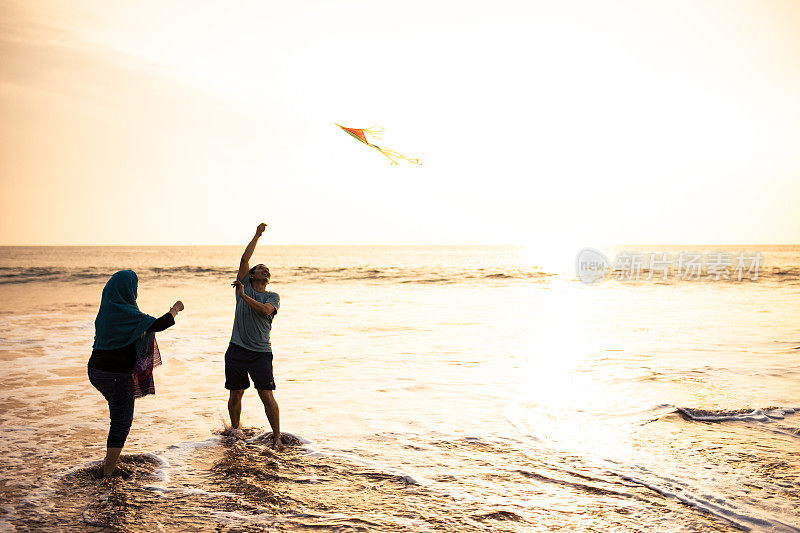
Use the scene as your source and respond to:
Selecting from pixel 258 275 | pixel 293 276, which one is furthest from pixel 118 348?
pixel 293 276

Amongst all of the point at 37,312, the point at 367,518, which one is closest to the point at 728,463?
the point at 367,518

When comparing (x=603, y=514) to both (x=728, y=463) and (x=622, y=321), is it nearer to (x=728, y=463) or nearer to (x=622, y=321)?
(x=728, y=463)

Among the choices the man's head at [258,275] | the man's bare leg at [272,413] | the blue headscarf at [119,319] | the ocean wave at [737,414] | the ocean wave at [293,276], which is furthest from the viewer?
the ocean wave at [293,276]

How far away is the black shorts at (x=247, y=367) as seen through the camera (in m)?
5.88

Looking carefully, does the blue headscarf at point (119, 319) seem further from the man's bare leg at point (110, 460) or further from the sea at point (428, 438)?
the sea at point (428, 438)

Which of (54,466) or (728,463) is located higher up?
(728,463)

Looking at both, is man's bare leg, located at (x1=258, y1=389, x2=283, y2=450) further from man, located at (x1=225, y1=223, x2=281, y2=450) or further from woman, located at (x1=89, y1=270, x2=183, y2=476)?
woman, located at (x1=89, y1=270, x2=183, y2=476)

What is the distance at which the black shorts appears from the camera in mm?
5883

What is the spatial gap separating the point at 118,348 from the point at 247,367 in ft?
4.58

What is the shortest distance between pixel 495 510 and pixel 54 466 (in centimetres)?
396

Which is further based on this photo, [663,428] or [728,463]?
[663,428]

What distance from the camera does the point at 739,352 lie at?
1088 cm

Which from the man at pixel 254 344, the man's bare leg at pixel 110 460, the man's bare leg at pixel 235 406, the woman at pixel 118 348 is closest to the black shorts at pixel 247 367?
the man at pixel 254 344

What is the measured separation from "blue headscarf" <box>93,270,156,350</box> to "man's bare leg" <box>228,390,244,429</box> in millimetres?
1514
